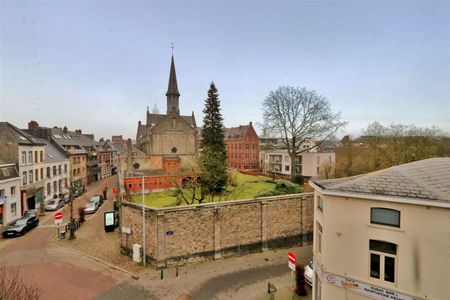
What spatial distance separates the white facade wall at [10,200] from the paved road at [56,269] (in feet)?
14.6

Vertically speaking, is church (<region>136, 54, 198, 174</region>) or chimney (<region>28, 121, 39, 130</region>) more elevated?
chimney (<region>28, 121, 39, 130</region>)

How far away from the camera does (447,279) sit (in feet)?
24.7

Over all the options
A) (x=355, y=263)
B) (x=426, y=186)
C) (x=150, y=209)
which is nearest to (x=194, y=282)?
(x=150, y=209)

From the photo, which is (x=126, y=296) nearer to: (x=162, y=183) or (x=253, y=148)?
(x=162, y=183)

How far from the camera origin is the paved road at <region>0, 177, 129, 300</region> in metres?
11.9

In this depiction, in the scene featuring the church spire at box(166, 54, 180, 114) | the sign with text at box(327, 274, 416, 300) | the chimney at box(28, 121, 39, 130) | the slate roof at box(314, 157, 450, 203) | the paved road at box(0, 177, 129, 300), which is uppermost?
the church spire at box(166, 54, 180, 114)

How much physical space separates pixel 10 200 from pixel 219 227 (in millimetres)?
20468

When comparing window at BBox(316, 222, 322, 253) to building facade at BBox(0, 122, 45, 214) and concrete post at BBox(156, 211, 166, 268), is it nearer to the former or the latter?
concrete post at BBox(156, 211, 166, 268)

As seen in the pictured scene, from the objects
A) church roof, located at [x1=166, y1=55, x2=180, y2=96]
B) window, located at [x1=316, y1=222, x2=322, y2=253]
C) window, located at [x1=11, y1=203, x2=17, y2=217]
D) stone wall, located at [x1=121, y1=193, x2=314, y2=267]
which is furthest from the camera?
church roof, located at [x1=166, y1=55, x2=180, y2=96]

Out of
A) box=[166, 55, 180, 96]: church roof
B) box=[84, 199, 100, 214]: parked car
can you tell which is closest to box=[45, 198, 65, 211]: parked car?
box=[84, 199, 100, 214]: parked car

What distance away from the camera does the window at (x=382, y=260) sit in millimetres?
8461

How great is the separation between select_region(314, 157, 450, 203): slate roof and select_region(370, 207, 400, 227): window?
→ 638mm

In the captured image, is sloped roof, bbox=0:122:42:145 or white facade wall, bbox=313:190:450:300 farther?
sloped roof, bbox=0:122:42:145

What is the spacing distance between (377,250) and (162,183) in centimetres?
2947
